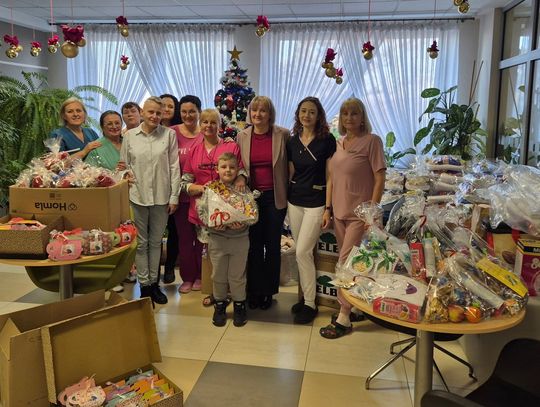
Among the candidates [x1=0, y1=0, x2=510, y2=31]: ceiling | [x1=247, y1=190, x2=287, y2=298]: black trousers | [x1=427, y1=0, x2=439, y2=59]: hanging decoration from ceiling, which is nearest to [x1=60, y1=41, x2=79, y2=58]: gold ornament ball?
[x1=247, y1=190, x2=287, y2=298]: black trousers

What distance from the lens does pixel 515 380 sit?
177 centimetres

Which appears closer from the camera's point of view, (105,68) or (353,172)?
(353,172)

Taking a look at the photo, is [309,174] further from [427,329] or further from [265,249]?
[427,329]

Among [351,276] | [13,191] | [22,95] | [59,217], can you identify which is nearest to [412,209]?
[351,276]

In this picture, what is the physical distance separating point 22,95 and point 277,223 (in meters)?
3.46

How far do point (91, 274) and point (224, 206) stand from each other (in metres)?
1.00

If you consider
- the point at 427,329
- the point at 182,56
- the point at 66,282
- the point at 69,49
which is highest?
the point at 182,56

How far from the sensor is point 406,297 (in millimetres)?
1771

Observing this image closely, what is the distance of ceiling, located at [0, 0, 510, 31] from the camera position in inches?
217

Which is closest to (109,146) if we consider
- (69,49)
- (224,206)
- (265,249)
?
(69,49)

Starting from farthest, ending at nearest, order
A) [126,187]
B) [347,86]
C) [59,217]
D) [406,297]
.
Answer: [347,86] < [126,187] < [59,217] < [406,297]

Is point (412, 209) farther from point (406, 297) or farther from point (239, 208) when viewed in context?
point (239, 208)

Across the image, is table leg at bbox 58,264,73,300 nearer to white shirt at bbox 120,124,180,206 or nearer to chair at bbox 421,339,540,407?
white shirt at bbox 120,124,180,206

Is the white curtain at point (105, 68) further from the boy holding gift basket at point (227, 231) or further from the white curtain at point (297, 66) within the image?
the boy holding gift basket at point (227, 231)
